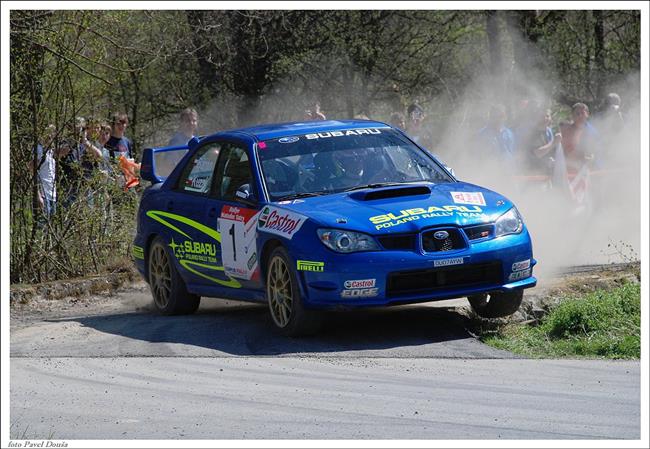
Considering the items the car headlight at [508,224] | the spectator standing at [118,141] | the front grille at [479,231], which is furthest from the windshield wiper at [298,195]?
the spectator standing at [118,141]

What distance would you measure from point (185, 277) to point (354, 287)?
261 centimetres

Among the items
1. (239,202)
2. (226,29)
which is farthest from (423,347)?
(226,29)

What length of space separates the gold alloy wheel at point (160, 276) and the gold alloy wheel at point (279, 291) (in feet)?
6.61

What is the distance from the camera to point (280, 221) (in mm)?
10250

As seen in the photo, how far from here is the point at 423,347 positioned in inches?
383

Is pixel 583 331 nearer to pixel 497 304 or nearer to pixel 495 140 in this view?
pixel 497 304

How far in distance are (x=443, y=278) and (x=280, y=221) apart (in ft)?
4.45

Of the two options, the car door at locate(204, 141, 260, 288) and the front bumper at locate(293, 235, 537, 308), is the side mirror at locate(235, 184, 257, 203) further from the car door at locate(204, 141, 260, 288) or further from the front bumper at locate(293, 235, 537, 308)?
the front bumper at locate(293, 235, 537, 308)

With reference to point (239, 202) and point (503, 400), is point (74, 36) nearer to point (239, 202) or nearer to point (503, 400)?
point (239, 202)

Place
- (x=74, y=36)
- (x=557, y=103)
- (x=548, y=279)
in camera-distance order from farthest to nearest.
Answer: (x=557, y=103) → (x=74, y=36) → (x=548, y=279)

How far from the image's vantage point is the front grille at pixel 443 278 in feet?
32.2

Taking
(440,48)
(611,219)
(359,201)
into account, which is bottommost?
(611,219)

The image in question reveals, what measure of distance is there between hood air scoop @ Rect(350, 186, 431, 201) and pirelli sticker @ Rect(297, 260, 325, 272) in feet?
2.65

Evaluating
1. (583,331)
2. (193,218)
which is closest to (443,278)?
(583,331)
